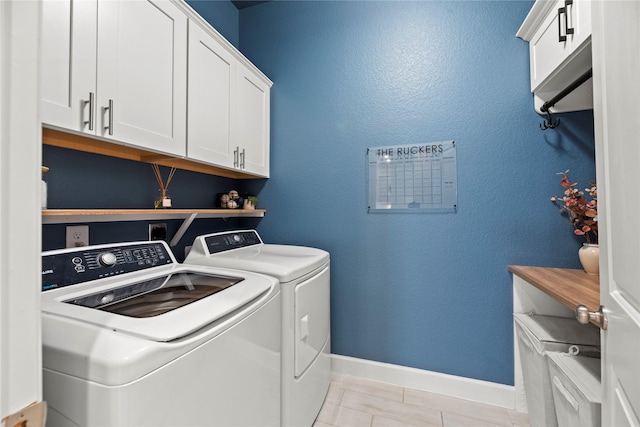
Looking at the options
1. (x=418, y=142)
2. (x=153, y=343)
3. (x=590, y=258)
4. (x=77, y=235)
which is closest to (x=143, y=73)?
(x=77, y=235)

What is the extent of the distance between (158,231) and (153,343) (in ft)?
4.16

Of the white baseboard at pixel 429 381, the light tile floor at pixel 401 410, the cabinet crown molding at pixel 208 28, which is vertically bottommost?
the light tile floor at pixel 401 410

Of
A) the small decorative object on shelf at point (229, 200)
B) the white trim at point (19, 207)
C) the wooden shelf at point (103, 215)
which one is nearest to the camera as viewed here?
the white trim at point (19, 207)

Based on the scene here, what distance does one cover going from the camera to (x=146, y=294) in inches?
40.7

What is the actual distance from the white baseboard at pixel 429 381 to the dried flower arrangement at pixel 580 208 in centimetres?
104

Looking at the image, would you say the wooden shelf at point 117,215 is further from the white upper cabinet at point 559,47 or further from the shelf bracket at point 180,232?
the white upper cabinet at point 559,47

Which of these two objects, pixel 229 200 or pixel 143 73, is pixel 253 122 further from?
pixel 143 73

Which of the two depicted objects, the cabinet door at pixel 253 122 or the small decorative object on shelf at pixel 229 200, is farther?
the small decorative object on shelf at pixel 229 200

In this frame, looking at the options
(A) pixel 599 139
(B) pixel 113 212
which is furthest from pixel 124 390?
(A) pixel 599 139

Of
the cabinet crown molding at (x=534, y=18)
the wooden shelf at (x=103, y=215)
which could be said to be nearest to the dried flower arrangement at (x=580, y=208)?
the cabinet crown molding at (x=534, y=18)

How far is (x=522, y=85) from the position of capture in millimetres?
1791

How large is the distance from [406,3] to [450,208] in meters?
1.44

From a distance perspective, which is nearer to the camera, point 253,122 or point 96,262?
point 96,262

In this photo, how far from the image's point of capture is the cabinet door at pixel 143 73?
113 cm
